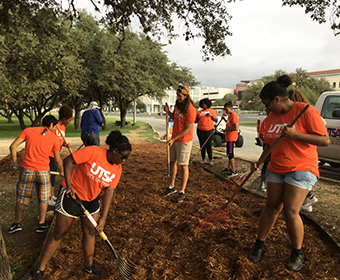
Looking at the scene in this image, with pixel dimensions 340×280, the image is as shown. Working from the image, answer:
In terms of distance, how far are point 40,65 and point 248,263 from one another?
796 centimetres

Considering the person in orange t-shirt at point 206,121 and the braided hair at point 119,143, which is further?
the person in orange t-shirt at point 206,121

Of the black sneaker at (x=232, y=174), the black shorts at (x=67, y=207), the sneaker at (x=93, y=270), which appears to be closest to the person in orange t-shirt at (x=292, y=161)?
the sneaker at (x=93, y=270)

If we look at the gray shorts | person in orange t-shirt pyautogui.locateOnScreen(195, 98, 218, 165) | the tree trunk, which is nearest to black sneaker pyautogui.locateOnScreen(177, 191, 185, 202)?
the gray shorts

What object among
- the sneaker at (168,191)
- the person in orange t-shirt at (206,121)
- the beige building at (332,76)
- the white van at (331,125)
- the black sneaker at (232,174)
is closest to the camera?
the sneaker at (168,191)

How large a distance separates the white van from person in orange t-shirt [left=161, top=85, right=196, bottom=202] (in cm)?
410

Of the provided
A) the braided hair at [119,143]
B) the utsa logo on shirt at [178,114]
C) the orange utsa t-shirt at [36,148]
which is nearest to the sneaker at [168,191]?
the utsa logo on shirt at [178,114]

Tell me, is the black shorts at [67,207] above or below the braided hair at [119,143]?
below

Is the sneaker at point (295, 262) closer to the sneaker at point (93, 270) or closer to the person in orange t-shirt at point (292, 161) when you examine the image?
the person in orange t-shirt at point (292, 161)

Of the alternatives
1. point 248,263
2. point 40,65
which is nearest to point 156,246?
point 248,263

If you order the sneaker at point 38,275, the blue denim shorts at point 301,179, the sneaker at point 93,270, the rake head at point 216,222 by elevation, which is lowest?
the sneaker at point 93,270

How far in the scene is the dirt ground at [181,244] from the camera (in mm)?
2678

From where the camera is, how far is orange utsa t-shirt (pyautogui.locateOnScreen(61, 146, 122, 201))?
255 cm

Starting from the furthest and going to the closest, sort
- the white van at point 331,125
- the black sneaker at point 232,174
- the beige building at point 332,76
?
1. the beige building at point 332,76
2. the white van at point 331,125
3. the black sneaker at point 232,174

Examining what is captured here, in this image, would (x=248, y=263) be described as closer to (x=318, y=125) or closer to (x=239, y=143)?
(x=318, y=125)
